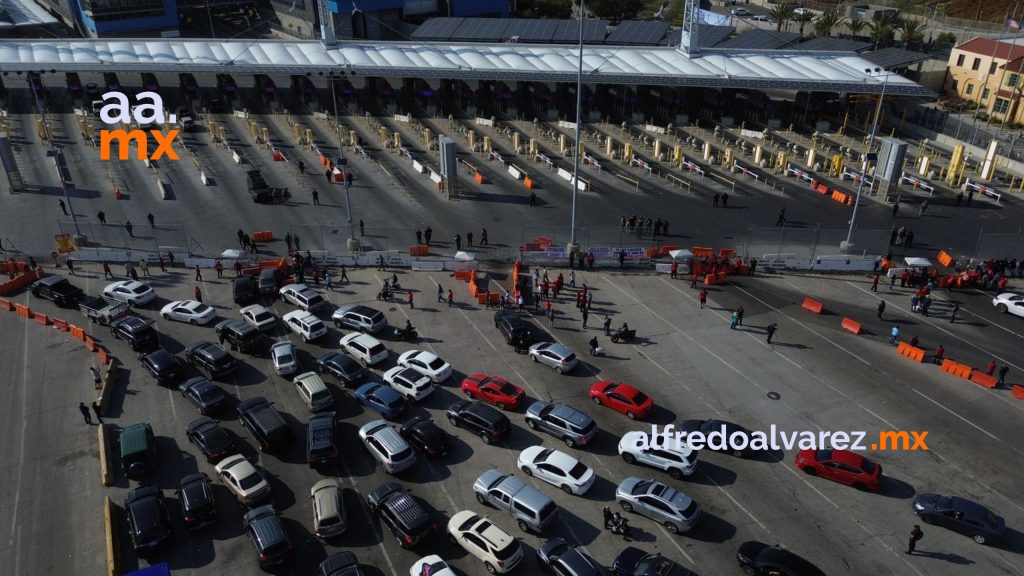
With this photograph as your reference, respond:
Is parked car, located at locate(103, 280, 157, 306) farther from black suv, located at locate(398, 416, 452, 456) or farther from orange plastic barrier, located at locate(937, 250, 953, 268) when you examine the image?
orange plastic barrier, located at locate(937, 250, 953, 268)

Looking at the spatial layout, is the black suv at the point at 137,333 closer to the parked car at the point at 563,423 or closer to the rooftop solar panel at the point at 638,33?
the parked car at the point at 563,423

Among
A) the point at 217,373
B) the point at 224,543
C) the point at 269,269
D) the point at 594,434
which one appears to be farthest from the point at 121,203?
the point at 594,434

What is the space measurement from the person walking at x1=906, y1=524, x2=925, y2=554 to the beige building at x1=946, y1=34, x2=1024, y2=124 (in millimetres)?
54283

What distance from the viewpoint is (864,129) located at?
6228 cm

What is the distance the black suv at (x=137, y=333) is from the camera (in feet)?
108

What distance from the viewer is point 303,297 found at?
36.5m

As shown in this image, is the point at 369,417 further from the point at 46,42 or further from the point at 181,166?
the point at 46,42

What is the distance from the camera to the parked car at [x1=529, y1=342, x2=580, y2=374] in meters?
31.6

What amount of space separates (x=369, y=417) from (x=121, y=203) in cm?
3268

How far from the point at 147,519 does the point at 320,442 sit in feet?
19.9

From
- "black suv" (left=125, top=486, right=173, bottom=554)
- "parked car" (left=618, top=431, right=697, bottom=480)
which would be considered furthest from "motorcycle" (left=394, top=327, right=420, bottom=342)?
"black suv" (left=125, top=486, right=173, bottom=554)

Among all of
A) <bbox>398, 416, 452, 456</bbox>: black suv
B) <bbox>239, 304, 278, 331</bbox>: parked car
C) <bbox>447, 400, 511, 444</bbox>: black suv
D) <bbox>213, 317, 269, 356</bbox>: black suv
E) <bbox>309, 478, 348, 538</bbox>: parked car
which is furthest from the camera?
<bbox>239, 304, 278, 331</bbox>: parked car

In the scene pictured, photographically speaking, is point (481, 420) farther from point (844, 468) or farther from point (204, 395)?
point (844, 468)

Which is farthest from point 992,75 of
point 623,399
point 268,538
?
point 268,538
